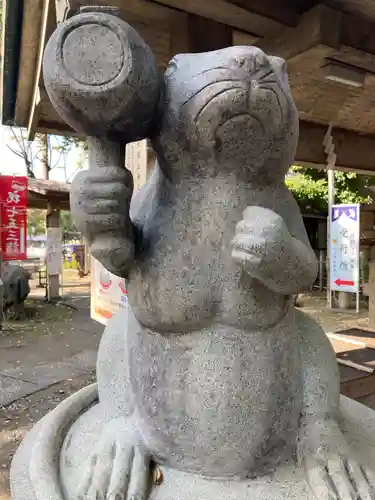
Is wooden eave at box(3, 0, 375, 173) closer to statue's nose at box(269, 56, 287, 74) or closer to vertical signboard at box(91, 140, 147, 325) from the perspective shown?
vertical signboard at box(91, 140, 147, 325)

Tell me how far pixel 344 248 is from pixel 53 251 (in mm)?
5625

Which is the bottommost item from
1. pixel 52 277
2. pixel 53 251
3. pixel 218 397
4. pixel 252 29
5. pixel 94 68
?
pixel 52 277

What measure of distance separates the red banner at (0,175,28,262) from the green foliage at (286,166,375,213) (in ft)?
17.3

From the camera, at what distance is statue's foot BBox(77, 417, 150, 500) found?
0.98 m

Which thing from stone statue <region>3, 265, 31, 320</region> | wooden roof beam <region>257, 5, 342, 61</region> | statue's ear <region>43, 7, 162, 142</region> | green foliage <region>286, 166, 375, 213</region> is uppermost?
green foliage <region>286, 166, 375, 213</region>

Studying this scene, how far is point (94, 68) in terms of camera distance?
813 mm

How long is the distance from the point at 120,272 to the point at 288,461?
601 millimetres

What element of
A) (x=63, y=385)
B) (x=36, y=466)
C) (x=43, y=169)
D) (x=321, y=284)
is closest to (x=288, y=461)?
(x=36, y=466)

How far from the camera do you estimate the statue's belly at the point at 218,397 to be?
103cm

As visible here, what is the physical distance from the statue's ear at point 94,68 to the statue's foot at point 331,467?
2.78ft

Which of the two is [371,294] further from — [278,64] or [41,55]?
[278,64]

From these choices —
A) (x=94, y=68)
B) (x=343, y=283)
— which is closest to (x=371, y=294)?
(x=343, y=283)

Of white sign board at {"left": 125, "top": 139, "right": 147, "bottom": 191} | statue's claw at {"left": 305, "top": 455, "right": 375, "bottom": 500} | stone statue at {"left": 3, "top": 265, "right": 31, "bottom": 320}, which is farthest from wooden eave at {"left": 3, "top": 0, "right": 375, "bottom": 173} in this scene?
stone statue at {"left": 3, "top": 265, "right": 31, "bottom": 320}

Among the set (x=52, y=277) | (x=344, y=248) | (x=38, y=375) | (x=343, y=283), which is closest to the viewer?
(x=38, y=375)
